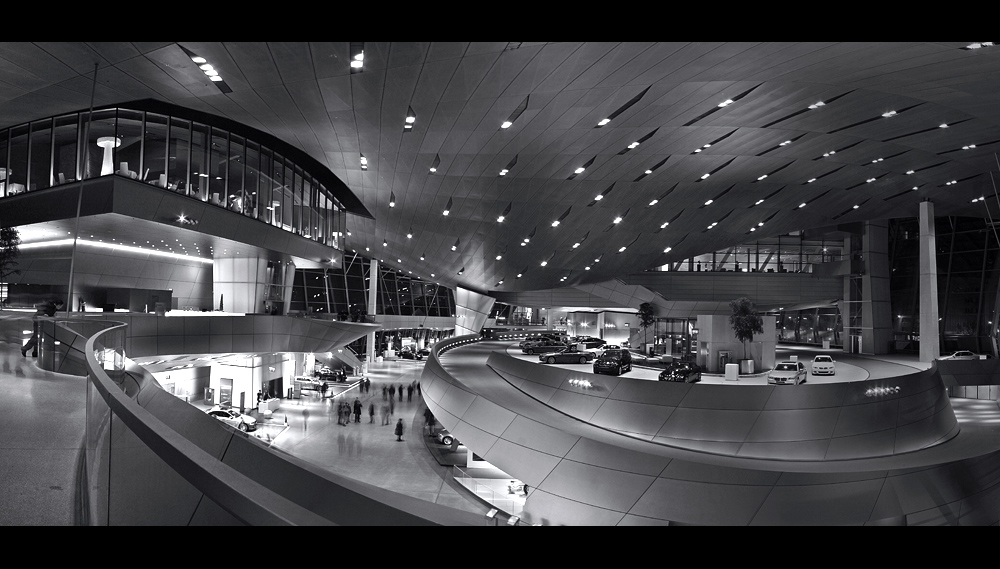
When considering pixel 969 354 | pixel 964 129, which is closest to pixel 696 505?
pixel 964 129

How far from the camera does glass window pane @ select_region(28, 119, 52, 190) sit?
18.7 metres

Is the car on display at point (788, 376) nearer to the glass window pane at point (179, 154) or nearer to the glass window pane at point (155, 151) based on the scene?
the glass window pane at point (179, 154)

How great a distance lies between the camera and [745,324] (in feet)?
88.5

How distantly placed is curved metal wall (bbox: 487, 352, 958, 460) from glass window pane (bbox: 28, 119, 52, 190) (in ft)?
64.2

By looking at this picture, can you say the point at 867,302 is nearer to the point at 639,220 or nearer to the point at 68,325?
the point at 639,220

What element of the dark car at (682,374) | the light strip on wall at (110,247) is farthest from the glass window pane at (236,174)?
the dark car at (682,374)

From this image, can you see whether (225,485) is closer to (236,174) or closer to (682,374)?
(682,374)

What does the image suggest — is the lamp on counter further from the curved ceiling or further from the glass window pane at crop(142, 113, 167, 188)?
the curved ceiling

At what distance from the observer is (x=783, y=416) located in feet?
58.6

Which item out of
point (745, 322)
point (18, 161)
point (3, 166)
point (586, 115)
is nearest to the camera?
point (586, 115)

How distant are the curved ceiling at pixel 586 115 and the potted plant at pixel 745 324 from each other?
20.0 feet

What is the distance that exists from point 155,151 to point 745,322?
25.5 meters

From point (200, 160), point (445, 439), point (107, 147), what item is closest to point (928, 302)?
point (445, 439)
